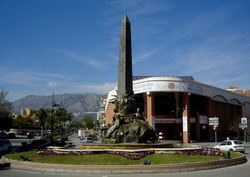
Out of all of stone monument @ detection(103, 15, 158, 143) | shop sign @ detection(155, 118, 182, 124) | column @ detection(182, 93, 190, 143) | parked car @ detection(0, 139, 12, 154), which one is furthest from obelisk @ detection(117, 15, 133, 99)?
shop sign @ detection(155, 118, 182, 124)

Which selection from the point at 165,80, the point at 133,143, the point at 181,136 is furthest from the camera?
the point at 181,136

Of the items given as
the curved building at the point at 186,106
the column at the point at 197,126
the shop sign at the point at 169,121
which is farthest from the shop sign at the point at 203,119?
the shop sign at the point at 169,121

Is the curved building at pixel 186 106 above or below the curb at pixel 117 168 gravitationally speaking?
above

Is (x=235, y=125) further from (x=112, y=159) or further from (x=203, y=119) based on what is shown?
(x=112, y=159)

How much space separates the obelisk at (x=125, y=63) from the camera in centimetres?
2566

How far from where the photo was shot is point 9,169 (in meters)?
16.0

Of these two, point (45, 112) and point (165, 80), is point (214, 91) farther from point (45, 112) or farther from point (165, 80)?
point (45, 112)

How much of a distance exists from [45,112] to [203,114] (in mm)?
42834

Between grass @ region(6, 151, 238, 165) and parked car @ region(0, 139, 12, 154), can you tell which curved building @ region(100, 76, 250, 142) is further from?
grass @ region(6, 151, 238, 165)

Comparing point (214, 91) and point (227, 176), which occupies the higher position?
point (214, 91)

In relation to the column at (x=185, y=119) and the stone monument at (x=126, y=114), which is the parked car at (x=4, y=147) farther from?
the column at (x=185, y=119)

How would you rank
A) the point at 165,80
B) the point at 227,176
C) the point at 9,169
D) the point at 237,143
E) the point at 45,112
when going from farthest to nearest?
the point at 45,112 → the point at 165,80 → the point at 237,143 → the point at 9,169 → the point at 227,176

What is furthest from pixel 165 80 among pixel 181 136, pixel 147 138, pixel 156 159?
pixel 156 159

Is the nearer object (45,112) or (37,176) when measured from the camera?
(37,176)
